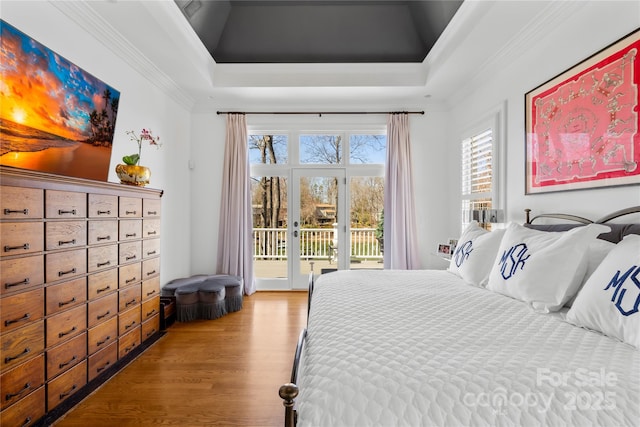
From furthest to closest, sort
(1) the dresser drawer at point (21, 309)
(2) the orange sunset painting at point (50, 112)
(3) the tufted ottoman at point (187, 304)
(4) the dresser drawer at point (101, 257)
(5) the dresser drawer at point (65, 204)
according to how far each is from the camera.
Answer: (3) the tufted ottoman at point (187, 304)
(4) the dresser drawer at point (101, 257)
(2) the orange sunset painting at point (50, 112)
(5) the dresser drawer at point (65, 204)
(1) the dresser drawer at point (21, 309)

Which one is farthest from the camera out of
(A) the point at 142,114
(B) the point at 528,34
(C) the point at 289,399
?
(A) the point at 142,114

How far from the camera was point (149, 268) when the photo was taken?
2.80m

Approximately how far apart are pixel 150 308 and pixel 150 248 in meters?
0.58

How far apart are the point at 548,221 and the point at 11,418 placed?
3.80 meters

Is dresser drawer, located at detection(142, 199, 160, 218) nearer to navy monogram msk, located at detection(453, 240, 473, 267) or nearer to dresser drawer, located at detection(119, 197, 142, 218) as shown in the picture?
dresser drawer, located at detection(119, 197, 142, 218)

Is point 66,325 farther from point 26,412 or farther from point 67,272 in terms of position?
point 26,412

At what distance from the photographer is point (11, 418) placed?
1.53 m

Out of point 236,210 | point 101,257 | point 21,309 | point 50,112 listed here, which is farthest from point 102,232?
point 236,210

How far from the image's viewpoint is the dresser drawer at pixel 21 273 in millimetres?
1508

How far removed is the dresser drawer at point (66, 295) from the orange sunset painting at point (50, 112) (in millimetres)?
832

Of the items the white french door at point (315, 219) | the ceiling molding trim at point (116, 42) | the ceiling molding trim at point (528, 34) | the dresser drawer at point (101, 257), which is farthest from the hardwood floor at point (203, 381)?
the ceiling molding trim at point (528, 34)

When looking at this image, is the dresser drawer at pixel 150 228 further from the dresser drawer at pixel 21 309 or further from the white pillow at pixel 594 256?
the white pillow at pixel 594 256

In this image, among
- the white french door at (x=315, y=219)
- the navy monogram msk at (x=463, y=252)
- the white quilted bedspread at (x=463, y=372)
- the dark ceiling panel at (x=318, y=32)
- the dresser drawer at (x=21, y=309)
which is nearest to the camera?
the white quilted bedspread at (x=463, y=372)

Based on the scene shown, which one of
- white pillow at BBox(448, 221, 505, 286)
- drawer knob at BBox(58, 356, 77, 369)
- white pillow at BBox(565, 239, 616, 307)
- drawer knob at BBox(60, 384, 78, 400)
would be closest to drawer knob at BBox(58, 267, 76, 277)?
drawer knob at BBox(58, 356, 77, 369)
